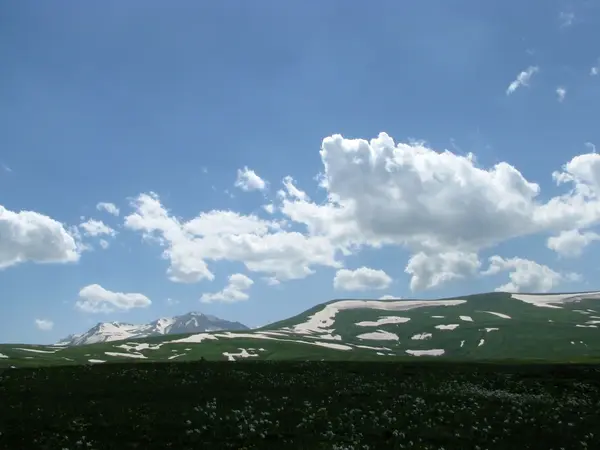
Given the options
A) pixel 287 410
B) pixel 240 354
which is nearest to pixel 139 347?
pixel 240 354

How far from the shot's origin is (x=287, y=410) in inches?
1108

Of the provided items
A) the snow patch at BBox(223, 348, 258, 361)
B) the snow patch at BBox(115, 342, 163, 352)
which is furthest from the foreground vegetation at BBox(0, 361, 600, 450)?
the snow patch at BBox(115, 342, 163, 352)

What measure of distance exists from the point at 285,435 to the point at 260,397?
9263mm

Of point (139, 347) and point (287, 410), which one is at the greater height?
point (287, 410)

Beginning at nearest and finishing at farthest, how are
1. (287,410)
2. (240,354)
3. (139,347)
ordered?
(287,410) < (240,354) < (139,347)

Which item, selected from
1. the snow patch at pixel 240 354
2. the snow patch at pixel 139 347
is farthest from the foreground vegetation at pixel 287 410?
the snow patch at pixel 139 347

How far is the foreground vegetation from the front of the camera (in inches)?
879

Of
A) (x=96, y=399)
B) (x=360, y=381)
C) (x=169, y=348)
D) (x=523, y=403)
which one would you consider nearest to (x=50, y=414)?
(x=96, y=399)

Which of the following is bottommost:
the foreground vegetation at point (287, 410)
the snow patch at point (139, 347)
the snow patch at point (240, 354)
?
the snow patch at point (240, 354)

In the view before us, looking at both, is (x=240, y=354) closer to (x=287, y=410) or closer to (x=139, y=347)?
(x=139, y=347)

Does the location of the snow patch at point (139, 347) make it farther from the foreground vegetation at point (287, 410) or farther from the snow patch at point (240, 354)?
the foreground vegetation at point (287, 410)

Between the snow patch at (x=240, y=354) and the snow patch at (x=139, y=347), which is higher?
the snow patch at (x=139, y=347)

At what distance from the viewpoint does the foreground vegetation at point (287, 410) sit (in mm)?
22328

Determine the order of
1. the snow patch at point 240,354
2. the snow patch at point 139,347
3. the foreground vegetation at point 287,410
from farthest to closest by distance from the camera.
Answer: the snow patch at point 139,347, the snow patch at point 240,354, the foreground vegetation at point 287,410
